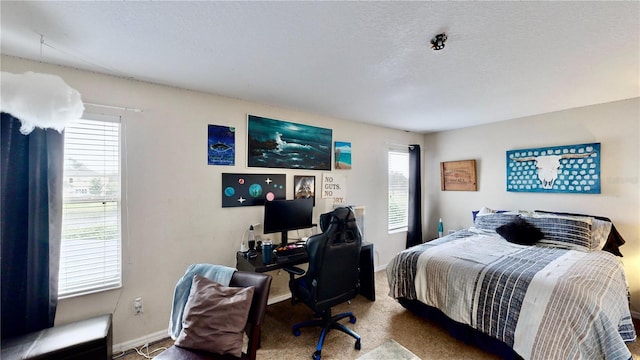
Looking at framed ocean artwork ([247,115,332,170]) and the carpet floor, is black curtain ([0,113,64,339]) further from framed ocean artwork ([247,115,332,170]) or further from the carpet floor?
framed ocean artwork ([247,115,332,170])

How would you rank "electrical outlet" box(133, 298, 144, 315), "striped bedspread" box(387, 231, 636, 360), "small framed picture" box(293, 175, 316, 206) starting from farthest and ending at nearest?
"small framed picture" box(293, 175, 316, 206) < "electrical outlet" box(133, 298, 144, 315) < "striped bedspread" box(387, 231, 636, 360)

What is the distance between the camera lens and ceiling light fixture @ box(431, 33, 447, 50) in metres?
1.54

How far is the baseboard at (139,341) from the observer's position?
6.86 ft

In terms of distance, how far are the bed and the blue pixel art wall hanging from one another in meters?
0.38

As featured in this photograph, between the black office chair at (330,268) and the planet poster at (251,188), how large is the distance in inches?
36.4

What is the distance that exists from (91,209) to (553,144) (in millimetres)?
5088

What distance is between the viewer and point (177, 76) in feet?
7.01

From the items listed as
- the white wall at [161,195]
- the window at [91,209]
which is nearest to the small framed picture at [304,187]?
the white wall at [161,195]

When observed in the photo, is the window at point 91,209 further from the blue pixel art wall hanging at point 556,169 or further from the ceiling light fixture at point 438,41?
the blue pixel art wall hanging at point 556,169

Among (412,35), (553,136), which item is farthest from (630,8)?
(553,136)

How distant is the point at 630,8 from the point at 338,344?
290 cm

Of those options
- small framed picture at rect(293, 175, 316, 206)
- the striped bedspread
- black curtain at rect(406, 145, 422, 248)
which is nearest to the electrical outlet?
small framed picture at rect(293, 175, 316, 206)

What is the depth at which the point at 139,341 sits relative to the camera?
7.13 feet

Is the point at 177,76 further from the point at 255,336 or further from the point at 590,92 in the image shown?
the point at 590,92
